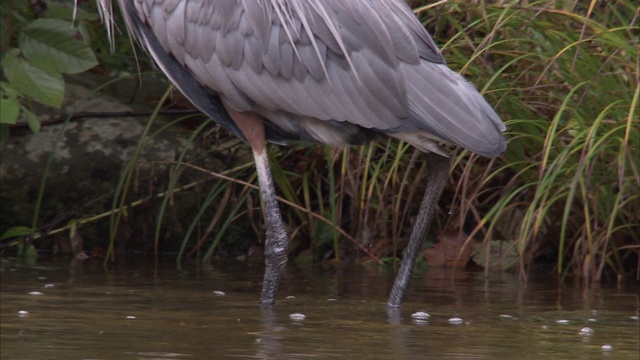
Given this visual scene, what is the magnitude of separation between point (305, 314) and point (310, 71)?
1116mm

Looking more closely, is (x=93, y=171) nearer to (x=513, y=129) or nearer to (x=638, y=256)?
(x=513, y=129)

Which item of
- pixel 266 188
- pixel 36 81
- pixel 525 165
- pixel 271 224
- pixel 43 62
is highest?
pixel 43 62

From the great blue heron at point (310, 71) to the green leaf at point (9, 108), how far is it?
2.58 ft

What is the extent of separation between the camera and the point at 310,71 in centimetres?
489

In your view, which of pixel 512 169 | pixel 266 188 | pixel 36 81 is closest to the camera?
pixel 266 188

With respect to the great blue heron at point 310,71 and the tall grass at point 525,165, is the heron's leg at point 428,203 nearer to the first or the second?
the great blue heron at point 310,71

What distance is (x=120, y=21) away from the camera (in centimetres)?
696

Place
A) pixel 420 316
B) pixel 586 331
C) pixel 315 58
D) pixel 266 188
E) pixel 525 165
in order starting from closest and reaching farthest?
pixel 586 331 → pixel 420 316 → pixel 315 58 → pixel 266 188 → pixel 525 165

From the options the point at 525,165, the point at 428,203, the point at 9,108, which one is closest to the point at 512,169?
the point at 525,165

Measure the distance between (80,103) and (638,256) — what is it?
11.5 ft

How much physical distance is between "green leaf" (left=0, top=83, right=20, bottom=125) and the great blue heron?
2.58 ft

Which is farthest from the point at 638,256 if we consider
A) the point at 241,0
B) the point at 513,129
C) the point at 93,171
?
the point at 93,171

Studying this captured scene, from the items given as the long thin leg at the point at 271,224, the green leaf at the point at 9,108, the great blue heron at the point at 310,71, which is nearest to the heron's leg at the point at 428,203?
the great blue heron at the point at 310,71

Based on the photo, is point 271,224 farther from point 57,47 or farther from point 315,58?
point 57,47
